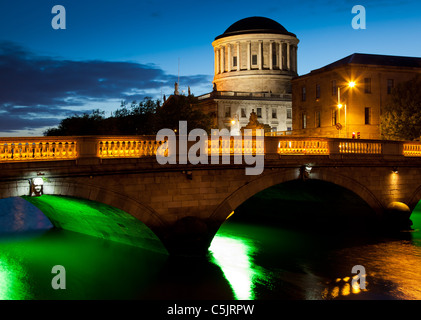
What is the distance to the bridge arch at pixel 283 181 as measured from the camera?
23062 millimetres

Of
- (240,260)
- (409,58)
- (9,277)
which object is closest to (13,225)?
(9,277)

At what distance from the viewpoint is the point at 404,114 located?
5022 cm

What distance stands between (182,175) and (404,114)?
34.3m

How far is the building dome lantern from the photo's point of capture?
4456 inches

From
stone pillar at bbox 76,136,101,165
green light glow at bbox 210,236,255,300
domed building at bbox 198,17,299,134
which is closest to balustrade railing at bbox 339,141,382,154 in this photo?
green light glow at bbox 210,236,255,300

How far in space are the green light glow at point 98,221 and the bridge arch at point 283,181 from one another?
10.3 ft

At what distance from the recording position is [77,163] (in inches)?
743

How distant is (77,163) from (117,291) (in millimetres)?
5180

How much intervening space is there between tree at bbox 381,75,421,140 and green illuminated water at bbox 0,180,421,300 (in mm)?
19313

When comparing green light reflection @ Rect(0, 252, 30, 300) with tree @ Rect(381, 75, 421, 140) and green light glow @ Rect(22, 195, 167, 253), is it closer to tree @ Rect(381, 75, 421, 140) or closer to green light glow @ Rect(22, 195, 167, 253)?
green light glow @ Rect(22, 195, 167, 253)

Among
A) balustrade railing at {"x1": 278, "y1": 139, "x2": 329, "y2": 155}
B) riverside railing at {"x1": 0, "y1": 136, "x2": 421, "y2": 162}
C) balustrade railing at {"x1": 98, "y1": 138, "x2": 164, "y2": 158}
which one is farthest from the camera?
balustrade railing at {"x1": 278, "y1": 139, "x2": 329, "y2": 155}

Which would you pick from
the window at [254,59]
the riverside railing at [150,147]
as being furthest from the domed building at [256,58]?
the riverside railing at [150,147]

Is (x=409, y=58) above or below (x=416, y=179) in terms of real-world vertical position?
above
